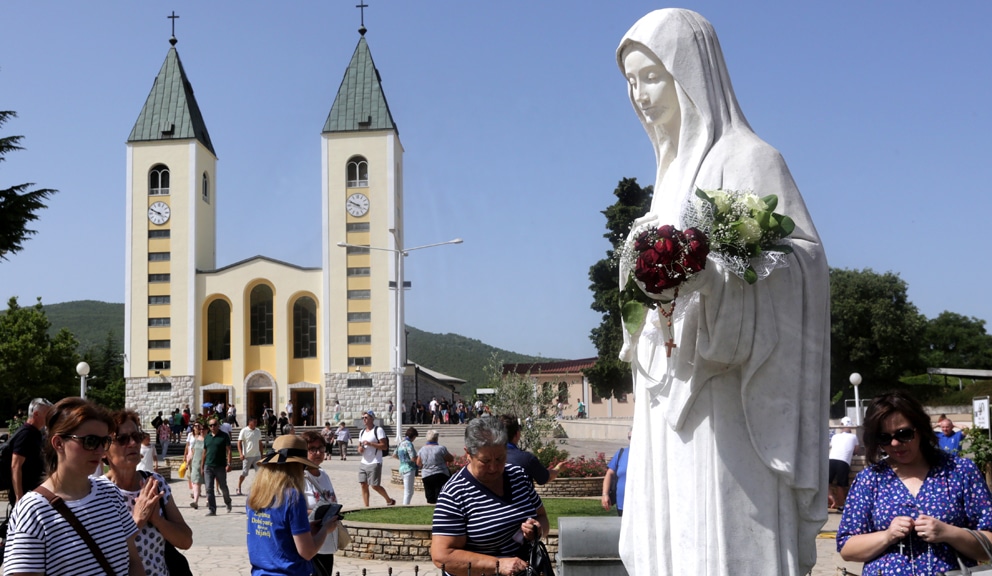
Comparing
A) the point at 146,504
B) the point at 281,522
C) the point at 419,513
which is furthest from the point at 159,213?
the point at 146,504

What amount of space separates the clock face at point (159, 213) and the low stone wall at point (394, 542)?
5972 cm

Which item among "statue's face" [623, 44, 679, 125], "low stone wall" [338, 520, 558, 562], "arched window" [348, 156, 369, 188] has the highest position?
"arched window" [348, 156, 369, 188]

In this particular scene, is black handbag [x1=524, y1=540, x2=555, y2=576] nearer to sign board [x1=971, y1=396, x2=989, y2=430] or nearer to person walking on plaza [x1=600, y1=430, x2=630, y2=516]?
person walking on plaza [x1=600, y1=430, x2=630, y2=516]

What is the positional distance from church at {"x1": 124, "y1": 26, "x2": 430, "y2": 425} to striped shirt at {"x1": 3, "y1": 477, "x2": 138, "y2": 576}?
62.2 m

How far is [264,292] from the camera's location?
70.6 m

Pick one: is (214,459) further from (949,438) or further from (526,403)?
(949,438)

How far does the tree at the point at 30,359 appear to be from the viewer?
215ft

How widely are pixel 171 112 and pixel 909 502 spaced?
72348mm

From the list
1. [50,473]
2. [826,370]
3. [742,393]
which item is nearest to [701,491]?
[742,393]

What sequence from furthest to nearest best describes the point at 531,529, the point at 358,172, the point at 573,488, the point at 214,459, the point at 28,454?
1. the point at 358,172
2. the point at 573,488
3. the point at 214,459
4. the point at 28,454
5. the point at 531,529

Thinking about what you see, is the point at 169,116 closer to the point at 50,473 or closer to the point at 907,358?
the point at 907,358

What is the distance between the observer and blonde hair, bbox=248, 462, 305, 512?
558cm

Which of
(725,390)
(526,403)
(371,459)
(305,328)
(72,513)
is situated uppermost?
(305,328)

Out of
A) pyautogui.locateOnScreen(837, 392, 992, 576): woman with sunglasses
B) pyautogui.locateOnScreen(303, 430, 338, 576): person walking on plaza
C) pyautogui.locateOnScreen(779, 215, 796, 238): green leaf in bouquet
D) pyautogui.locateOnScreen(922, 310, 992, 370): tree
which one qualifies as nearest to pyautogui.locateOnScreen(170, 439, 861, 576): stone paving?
pyautogui.locateOnScreen(303, 430, 338, 576): person walking on plaza
